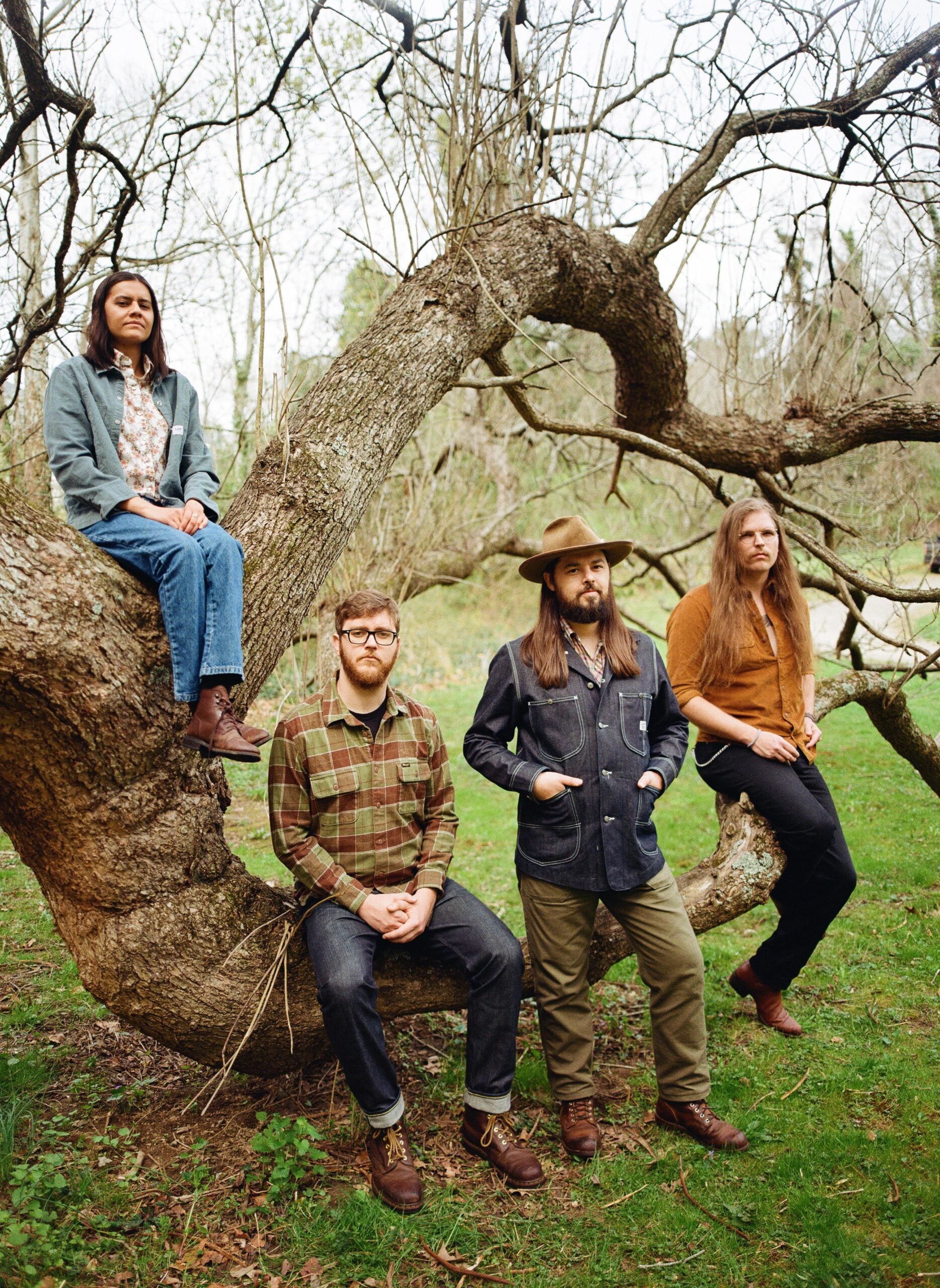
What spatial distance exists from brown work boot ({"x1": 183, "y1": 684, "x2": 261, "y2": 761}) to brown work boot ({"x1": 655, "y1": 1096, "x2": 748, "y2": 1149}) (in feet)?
6.44

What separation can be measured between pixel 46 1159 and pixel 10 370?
335 cm

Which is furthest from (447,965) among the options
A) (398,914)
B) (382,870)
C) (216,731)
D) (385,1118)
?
(216,731)

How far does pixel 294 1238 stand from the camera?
2.48 metres

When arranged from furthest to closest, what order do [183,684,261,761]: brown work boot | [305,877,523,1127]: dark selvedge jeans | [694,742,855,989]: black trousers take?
[694,742,855,989]: black trousers < [305,877,523,1127]: dark selvedge jeans < [183,684,261,761]: brown work boot

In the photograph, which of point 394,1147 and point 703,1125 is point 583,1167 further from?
point 394,1147

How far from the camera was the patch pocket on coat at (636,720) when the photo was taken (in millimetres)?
3156

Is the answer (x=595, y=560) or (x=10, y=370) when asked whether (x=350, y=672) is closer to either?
(x=595, y=560)

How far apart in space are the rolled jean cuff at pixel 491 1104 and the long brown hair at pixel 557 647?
1.40m

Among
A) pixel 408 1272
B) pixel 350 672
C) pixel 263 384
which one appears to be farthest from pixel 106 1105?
pixel 263 384

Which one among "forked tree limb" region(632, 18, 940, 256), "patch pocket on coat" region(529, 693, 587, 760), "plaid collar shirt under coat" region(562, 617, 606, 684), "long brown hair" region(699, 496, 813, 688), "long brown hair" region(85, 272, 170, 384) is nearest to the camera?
"long brown hair" region(85, 272, 170, 384)

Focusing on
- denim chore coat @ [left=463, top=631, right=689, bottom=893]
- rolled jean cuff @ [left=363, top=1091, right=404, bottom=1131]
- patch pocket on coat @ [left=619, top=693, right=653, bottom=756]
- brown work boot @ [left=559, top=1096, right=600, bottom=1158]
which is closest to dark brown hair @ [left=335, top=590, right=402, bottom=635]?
denim chore coat @ [left=463, top=631, right=689, bottom=893]

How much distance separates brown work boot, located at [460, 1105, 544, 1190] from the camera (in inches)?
110

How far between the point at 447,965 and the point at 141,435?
2.15 metres

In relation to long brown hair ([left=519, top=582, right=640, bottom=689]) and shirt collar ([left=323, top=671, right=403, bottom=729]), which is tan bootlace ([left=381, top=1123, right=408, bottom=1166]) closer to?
shirt collar ([left=323, top=671, right=403, bottom=729])
